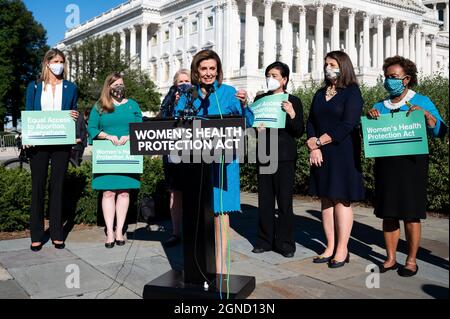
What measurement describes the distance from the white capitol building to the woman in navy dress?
49.9 metres

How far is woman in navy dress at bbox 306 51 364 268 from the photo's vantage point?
533 centimetres

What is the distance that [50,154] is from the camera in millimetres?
6406

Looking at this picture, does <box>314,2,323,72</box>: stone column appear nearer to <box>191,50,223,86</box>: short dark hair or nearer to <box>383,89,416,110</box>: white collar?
<box>383,89,416,110</box>: white collar

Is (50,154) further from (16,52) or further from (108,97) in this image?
(16,52)

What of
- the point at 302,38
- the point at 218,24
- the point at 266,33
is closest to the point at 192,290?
the point at 218,24

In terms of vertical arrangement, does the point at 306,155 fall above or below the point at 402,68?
below

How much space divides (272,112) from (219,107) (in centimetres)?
158

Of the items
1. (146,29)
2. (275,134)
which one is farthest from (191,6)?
(275,134)

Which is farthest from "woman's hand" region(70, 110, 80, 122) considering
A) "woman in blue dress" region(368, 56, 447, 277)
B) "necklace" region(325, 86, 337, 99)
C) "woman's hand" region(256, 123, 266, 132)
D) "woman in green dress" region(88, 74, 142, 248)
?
"woman in blue dress" region(368, 56, 447, 277)

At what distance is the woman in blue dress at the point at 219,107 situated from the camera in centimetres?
451

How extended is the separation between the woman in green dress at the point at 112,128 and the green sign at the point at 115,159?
0.30ft

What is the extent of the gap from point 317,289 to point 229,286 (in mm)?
849

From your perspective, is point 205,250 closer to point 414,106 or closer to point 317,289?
point 317,289
